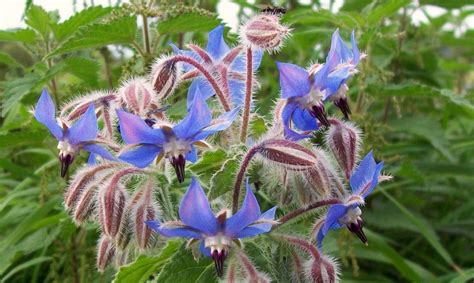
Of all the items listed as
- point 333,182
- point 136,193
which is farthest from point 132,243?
point 333,182

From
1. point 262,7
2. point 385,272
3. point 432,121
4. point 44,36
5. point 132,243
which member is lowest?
point 385,272

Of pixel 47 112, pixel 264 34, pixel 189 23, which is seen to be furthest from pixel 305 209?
pixel 189 23

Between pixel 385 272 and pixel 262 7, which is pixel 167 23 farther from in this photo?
pixel 385 272

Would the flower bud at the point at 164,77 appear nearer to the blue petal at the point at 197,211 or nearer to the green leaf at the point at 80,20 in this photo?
the blue petal at the point at 197,211

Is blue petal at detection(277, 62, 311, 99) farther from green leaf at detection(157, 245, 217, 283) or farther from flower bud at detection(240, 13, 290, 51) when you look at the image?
green leaf at detection(157, 245, 217, 283)

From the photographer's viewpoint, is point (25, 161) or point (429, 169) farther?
point (25, 161)
